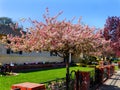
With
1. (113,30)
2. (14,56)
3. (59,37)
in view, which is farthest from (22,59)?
(59,37)

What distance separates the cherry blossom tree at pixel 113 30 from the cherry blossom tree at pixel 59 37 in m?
13.3

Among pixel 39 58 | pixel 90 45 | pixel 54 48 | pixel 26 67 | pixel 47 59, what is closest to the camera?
pixel 54 48

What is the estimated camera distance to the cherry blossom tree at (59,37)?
923 cm

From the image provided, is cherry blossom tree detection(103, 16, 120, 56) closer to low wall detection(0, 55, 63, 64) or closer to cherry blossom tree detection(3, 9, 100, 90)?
low wall detection(0, 55, 63, 64)

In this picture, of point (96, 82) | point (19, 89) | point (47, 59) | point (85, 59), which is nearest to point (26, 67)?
point (47, 59)

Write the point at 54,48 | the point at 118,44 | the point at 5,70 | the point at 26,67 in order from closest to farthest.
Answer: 1. the point at 54,48
2. the point at 5,70
3. the point at 118,44
4. the point at 26,67

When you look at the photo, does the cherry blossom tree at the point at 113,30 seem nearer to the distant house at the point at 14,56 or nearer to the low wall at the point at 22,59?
the distant house at the point at 14,56

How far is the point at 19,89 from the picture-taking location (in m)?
5.41

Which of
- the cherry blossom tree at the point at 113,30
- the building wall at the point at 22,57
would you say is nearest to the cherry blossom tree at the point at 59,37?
the cherry blossom tree at the point at 113,30

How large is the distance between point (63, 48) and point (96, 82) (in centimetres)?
646

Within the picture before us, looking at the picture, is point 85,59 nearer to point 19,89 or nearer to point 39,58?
point 39,58

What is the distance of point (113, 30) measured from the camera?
24328mm

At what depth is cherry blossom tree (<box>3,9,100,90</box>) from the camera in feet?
30.3

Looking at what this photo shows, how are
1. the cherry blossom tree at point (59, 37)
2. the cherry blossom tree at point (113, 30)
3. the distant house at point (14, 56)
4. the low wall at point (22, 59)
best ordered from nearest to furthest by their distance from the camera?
the cherry blossom tree at point (59, 37)
the cherry blossom tree at point (113, 30)
the distant house at point (14, 56)
the low wall at point (22, 59)
